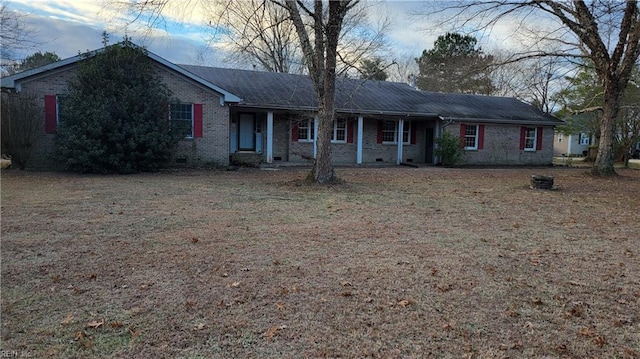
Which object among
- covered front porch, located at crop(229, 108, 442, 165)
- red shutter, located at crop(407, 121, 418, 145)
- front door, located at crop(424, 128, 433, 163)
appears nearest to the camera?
covered front porch, located at crop(229, 108, 442, 165)

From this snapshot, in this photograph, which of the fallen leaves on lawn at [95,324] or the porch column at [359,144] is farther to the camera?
the porch column at [359,144]

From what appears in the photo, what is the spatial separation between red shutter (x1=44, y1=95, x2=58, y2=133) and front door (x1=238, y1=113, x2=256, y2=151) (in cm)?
733

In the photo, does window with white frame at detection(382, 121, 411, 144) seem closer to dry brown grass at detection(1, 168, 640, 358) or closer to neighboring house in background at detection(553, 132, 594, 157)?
dry brown grass at detection(1, 168, 640, 358)

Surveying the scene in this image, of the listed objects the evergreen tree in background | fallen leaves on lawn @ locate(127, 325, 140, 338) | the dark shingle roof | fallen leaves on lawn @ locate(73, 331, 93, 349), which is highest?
the evergreen tree in background

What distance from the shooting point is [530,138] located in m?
24.3

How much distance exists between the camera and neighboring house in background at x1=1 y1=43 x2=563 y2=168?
16.2 metres

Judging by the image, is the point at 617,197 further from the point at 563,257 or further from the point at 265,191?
the point at 265,191

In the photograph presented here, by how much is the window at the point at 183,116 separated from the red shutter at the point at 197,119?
129 millimetres

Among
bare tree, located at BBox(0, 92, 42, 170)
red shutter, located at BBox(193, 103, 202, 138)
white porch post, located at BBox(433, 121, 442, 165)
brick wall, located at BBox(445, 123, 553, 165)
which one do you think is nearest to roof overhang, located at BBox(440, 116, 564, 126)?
brick wall, located at BBox(445, 123, 553, 165)

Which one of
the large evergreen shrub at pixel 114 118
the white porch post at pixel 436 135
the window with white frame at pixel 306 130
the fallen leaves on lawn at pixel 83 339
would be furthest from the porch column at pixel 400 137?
the fallen leaves on lawn at pixel 83 339

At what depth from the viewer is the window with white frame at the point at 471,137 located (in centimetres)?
2281


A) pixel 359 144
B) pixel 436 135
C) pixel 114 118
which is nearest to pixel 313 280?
pixel 114 118

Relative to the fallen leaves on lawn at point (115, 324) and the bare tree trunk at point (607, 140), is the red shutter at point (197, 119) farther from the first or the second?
the bare tree trunk at point (607, 140)

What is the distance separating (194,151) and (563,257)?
47.1ft
